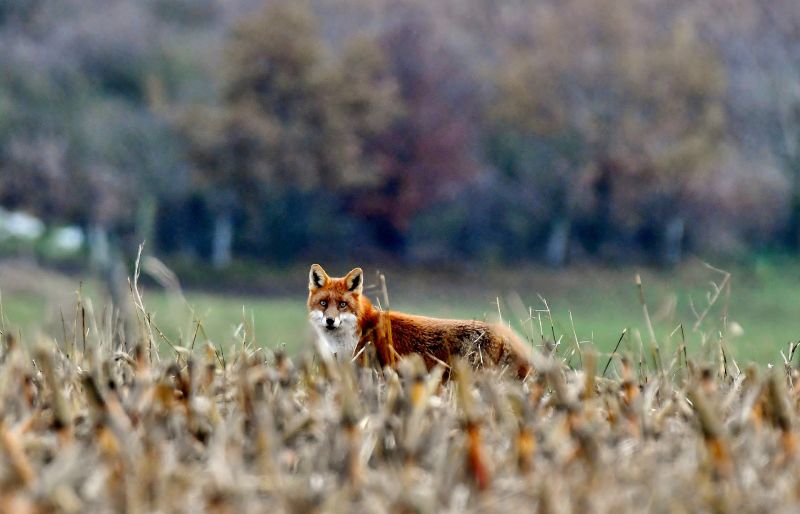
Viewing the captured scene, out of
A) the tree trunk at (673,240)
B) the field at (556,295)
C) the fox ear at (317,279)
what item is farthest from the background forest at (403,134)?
the fox ear at (317,279)

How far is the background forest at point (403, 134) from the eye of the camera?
63.0 metres

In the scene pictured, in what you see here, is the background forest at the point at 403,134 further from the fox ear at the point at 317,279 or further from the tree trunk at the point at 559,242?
the fox ear at the point at 317,279

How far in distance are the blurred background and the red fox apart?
44397 mm

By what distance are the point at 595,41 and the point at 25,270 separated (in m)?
42.6

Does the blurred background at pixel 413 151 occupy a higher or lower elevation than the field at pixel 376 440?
lower

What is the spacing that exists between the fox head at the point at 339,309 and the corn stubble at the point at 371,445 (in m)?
4.44

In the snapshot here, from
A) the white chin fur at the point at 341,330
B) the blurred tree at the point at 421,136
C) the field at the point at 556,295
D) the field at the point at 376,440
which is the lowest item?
the field at the point at 556,295

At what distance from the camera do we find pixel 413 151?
70438 millimetres

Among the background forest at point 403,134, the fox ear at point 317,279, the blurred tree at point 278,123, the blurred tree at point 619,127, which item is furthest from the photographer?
the blurred tree at point 619,127

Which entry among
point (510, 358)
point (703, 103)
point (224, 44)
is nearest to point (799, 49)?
point (703, 103)

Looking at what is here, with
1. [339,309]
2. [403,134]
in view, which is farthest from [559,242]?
[339,309]

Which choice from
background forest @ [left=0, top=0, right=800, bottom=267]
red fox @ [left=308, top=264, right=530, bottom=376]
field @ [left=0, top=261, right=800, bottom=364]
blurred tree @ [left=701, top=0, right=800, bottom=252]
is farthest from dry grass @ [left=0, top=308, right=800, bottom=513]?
blurred tree @ [left=701, top=0, right=800, bottom=252]

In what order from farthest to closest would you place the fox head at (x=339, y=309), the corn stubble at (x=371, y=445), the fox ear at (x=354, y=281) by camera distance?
the fox ear at (x=354, y=281)
the fox head at (x=339, y=309)
the corn stubble at (x=371, y=445)

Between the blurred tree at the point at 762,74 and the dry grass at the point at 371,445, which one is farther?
the blurred tree at the point at 762,74
